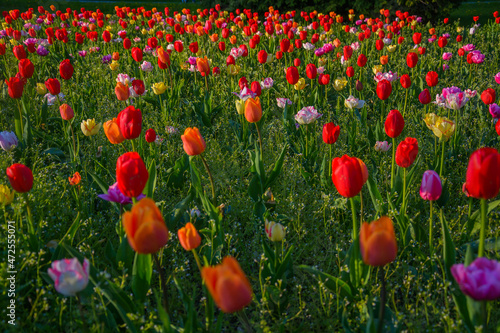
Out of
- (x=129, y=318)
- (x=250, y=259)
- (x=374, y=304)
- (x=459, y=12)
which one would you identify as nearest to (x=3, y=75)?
(x=250, y=259)

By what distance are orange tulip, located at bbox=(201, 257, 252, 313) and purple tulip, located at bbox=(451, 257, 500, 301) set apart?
55cm

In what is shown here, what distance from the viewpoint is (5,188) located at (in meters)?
1.89

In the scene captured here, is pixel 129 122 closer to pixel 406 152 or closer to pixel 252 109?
pixel 252 109

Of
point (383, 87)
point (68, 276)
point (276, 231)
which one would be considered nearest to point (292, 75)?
point (383, 87)

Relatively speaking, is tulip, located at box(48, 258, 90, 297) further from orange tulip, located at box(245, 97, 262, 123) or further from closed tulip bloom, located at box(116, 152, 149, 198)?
orange tulip, located at box(245, 97, 262, 123)

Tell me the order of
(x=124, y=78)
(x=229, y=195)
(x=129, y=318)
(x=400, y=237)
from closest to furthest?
(x=129, y=318), (x=400, y=237), (x=229, y=195), (x=124, y=78)

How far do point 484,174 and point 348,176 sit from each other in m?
0.42

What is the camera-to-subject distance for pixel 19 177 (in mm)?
1716

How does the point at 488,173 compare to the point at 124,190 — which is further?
the point at 124,190

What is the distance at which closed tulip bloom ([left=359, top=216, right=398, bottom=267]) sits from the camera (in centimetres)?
108

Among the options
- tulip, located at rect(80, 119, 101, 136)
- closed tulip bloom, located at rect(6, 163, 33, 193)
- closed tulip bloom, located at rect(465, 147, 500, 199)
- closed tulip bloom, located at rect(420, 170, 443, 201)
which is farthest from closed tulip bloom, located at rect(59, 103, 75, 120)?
closed tulip bloom, located at rect(465, 147, 500, 199)

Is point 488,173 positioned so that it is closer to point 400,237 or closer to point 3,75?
point 400,237

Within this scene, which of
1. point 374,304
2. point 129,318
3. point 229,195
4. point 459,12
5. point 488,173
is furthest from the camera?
point 459,12

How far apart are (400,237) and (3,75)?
17.2 ft
